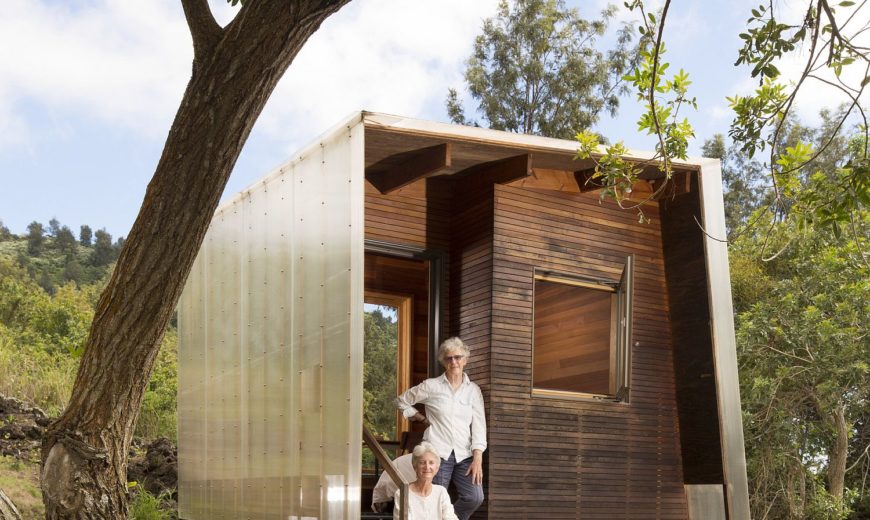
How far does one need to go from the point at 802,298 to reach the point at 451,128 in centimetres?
849

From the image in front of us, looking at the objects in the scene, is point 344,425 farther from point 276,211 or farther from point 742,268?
point 742,268

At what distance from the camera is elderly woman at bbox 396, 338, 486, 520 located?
7449mm

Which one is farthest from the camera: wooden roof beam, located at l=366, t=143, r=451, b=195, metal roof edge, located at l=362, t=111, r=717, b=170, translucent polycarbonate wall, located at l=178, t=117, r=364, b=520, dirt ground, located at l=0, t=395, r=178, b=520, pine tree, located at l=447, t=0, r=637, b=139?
pine tree, located at l=447, t=0, r=637, b=139

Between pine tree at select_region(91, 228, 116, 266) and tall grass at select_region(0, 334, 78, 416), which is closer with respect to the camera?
tall grass at select_region(0, 334, 78, 416)

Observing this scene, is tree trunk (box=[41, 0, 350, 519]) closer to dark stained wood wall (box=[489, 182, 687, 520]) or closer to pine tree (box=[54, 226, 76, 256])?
dark stained wood wall (box=[489, 182, 687, 520])

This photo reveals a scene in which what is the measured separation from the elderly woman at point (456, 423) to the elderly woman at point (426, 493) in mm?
465

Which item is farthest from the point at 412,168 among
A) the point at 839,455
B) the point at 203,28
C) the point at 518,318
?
the point at 839,455

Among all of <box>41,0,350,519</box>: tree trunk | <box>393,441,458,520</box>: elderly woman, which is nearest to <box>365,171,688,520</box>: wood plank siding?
<box>393,441,458,520</box>: elderly woman

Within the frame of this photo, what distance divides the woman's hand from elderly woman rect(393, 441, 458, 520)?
0.48m

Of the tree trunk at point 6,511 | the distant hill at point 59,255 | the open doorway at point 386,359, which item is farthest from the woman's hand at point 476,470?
the distant hill at point 59,255

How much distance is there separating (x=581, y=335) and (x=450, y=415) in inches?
85.3

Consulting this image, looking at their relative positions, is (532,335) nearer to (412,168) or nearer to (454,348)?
(454,348)

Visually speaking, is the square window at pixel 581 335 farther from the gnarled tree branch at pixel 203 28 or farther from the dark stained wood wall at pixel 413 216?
the gnarled tree branch at pixel 203 28

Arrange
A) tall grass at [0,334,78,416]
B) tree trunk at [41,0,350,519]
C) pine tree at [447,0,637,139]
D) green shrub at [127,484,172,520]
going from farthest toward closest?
1. pine tree at [447,0,637,139]
2. tall grass at [0,334,78,416]
3. green shrub at [127,484,172,520]
4. tree trunk at [41,0,350,519]
